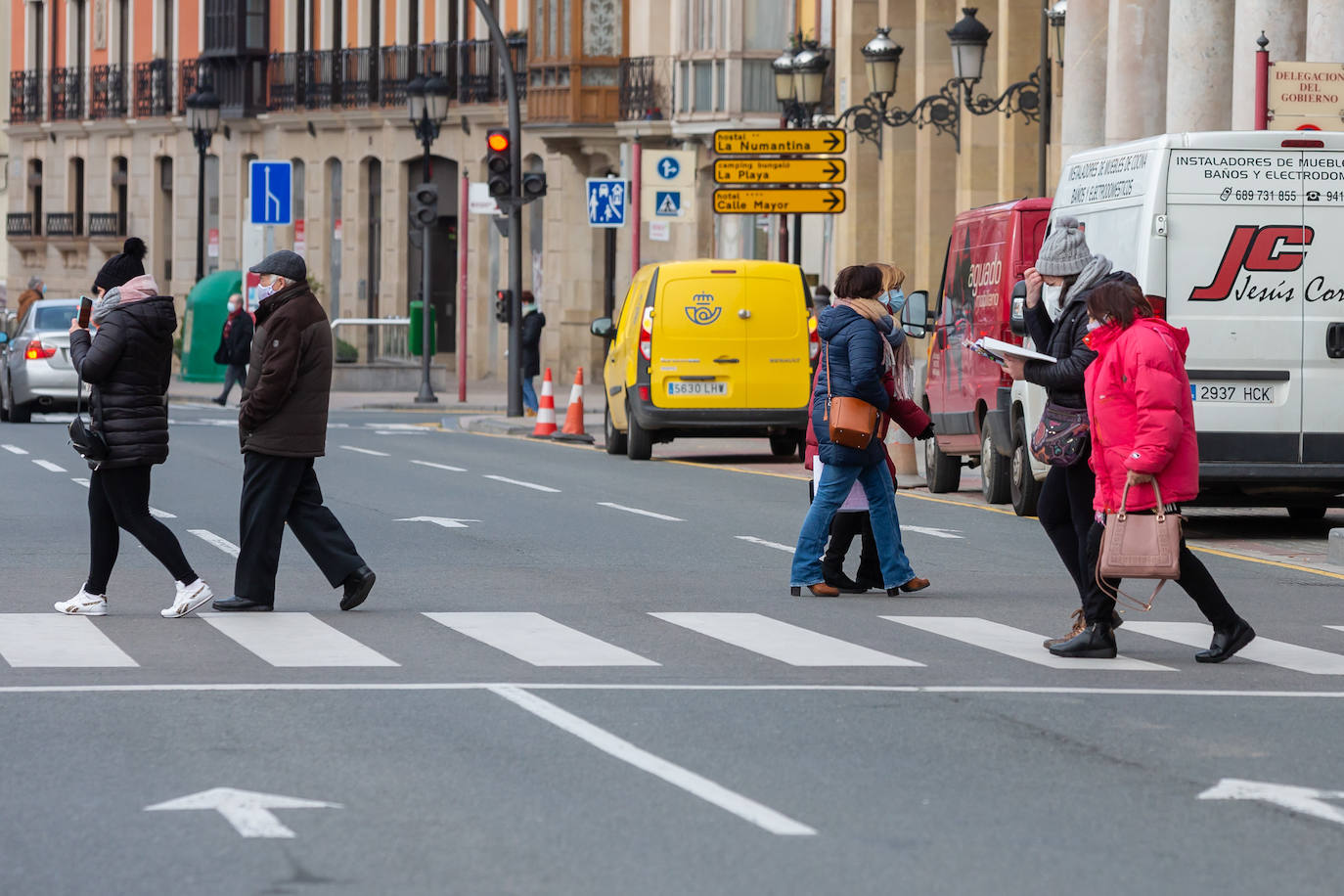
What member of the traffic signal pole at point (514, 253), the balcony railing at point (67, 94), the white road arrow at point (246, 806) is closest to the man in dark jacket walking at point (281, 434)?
the white road arrow at point (246, 806)

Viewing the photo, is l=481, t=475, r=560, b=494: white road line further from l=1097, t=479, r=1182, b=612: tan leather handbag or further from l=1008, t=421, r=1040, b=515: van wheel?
l=1097, t=479, r=1182, b=612: tan leather handbag

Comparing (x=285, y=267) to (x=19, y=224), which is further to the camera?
(x=19, y=224)

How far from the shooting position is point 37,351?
3428cm

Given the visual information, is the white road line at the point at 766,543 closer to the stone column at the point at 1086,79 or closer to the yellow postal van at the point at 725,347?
the yellow postal van at the point at 725,347

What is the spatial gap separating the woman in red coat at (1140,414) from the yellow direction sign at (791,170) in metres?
22.5

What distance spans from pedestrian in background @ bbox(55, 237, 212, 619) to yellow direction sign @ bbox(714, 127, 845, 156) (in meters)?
20.8

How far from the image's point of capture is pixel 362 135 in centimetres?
6069

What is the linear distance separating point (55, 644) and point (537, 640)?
6.34 ft

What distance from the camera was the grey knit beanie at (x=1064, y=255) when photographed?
11.6m

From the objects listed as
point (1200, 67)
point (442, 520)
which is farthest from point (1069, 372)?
point (1200, 67)

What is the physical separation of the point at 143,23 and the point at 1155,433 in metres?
63.4

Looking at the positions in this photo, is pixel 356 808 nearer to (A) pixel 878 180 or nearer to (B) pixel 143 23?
(A) pixel 878 180

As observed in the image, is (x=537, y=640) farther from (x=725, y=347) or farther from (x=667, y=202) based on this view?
(x=667, y=202)

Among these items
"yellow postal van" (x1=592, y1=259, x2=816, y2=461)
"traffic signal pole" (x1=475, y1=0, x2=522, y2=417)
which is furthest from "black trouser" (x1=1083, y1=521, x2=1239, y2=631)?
"traffic signal pole" (x1=475, y1=0, x2=522, y2=417)
